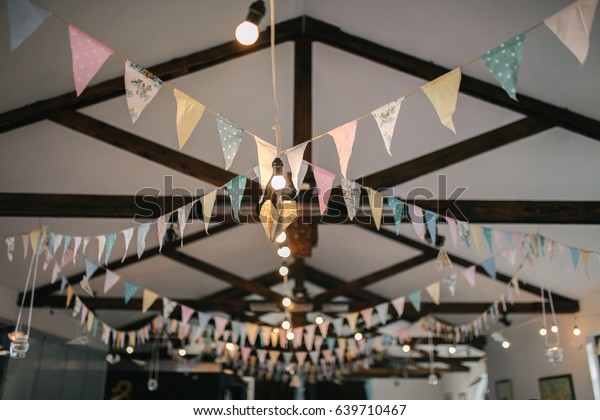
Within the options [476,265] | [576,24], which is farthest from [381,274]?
[576,24]

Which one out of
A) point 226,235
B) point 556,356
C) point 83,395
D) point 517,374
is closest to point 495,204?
point 556,356

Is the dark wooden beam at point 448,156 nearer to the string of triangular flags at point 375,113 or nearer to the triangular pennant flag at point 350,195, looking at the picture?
the triangular pennant flag at point 350,195

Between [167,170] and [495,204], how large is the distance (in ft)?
9.62

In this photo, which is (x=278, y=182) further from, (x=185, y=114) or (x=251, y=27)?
(x=251, y=27)

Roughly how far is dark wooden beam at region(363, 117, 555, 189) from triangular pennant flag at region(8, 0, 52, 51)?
2.66 meters

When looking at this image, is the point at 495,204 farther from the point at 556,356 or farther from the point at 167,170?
the point at 167,170

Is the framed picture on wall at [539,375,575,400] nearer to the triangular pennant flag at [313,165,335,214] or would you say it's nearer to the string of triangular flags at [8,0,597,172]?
the triangular pennant flag at [313,165,335,214]

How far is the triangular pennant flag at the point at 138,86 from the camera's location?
2256 mm

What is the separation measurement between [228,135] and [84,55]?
71cm

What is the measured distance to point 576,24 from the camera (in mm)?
1836

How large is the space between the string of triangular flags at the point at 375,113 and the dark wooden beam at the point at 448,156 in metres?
1.59

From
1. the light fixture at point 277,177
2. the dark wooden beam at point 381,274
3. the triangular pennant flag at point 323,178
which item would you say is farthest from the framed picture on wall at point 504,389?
the light fixture at point 277,177

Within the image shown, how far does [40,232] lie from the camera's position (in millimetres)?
4184

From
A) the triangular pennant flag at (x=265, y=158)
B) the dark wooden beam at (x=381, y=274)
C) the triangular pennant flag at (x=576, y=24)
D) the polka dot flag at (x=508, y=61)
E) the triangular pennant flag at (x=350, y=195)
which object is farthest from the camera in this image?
the dark wooden beam at (x=381, y=274)
